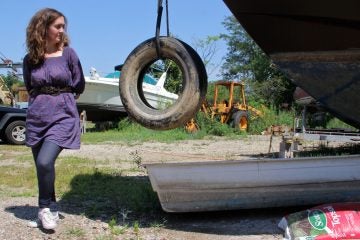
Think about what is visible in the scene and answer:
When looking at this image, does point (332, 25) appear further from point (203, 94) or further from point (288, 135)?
point (288, 135)

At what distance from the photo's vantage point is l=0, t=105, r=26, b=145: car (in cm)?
1141

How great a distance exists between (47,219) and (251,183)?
155cm

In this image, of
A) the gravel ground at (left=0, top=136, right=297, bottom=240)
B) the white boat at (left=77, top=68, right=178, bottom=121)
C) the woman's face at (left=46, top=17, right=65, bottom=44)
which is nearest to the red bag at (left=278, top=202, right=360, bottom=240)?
the gravel ground at (left=0, top=136, right=297, bottom=240)

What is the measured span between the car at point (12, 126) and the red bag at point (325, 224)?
887 cm

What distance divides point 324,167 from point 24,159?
5.01 metres

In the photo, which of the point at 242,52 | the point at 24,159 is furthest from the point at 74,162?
the point at 242,52

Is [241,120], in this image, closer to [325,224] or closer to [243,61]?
[325,224]

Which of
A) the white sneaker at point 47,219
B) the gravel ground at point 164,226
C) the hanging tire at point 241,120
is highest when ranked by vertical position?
the white sneaker at point 47,219

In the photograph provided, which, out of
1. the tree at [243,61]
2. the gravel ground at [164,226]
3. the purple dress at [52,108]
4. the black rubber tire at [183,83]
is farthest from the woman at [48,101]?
the tree at [243,61]

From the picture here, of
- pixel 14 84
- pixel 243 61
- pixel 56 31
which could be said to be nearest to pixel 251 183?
pixel 56 31

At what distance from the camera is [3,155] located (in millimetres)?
8898

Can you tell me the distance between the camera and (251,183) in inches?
163

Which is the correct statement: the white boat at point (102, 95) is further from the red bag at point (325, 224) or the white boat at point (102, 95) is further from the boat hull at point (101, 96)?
the red bag at point (325, 224)

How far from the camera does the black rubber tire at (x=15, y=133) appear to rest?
11.4m
